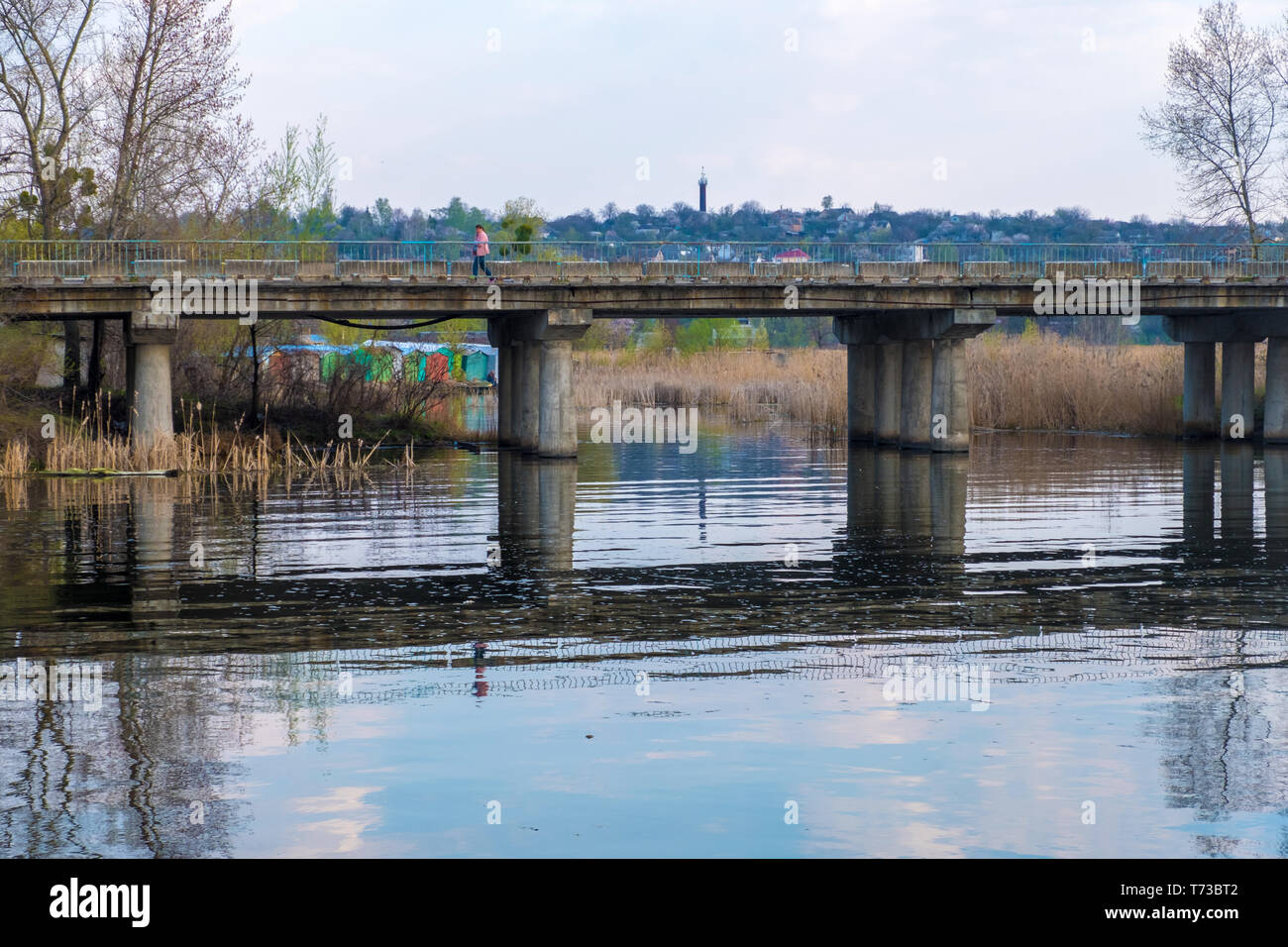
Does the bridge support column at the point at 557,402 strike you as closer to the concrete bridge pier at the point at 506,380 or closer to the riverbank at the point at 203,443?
the riverbank at the point at 203,443

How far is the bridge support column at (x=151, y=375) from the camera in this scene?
37750 mm

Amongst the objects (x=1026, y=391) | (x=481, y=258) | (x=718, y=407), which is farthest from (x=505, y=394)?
(x=718, y=407)

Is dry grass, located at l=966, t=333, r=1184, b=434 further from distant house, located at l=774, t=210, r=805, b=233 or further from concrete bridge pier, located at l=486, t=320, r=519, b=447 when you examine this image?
distant house, located at l=774, t=210, r=805, b=233

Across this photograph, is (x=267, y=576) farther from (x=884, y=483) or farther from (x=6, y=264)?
(x=6, y=264)

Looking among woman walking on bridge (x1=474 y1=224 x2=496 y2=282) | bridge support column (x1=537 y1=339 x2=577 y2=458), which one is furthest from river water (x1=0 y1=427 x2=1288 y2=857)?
bridge support column (x1=537 y1=339 x2=577 y2=458)

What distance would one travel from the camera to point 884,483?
35.0 m

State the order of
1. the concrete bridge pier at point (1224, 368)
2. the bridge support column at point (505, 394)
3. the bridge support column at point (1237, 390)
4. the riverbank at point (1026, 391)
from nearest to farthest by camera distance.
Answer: the bridge support column at point (505, 394), the concrete bridge pier at point (1224, 368), the bridge support column at point (1237, 390), the riverbank at point (1026, 391)

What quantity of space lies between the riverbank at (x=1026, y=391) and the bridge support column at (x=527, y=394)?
13.0 meters

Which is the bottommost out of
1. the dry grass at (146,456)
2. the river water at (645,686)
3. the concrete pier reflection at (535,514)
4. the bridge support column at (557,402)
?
the river water at (645,686)

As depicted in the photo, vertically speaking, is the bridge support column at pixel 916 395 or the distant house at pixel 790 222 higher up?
the distant house at pixel 790 222

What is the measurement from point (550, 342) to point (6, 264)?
1341cm

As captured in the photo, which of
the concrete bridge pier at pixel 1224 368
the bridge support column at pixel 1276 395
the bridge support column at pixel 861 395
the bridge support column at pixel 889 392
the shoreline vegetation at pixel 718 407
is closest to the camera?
the shoreline vegetation at pixel 718 407

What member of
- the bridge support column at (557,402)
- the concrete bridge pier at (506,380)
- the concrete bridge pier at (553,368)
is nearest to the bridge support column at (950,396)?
the concrete bridge pier at (553,368)

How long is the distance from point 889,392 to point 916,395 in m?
2.85
